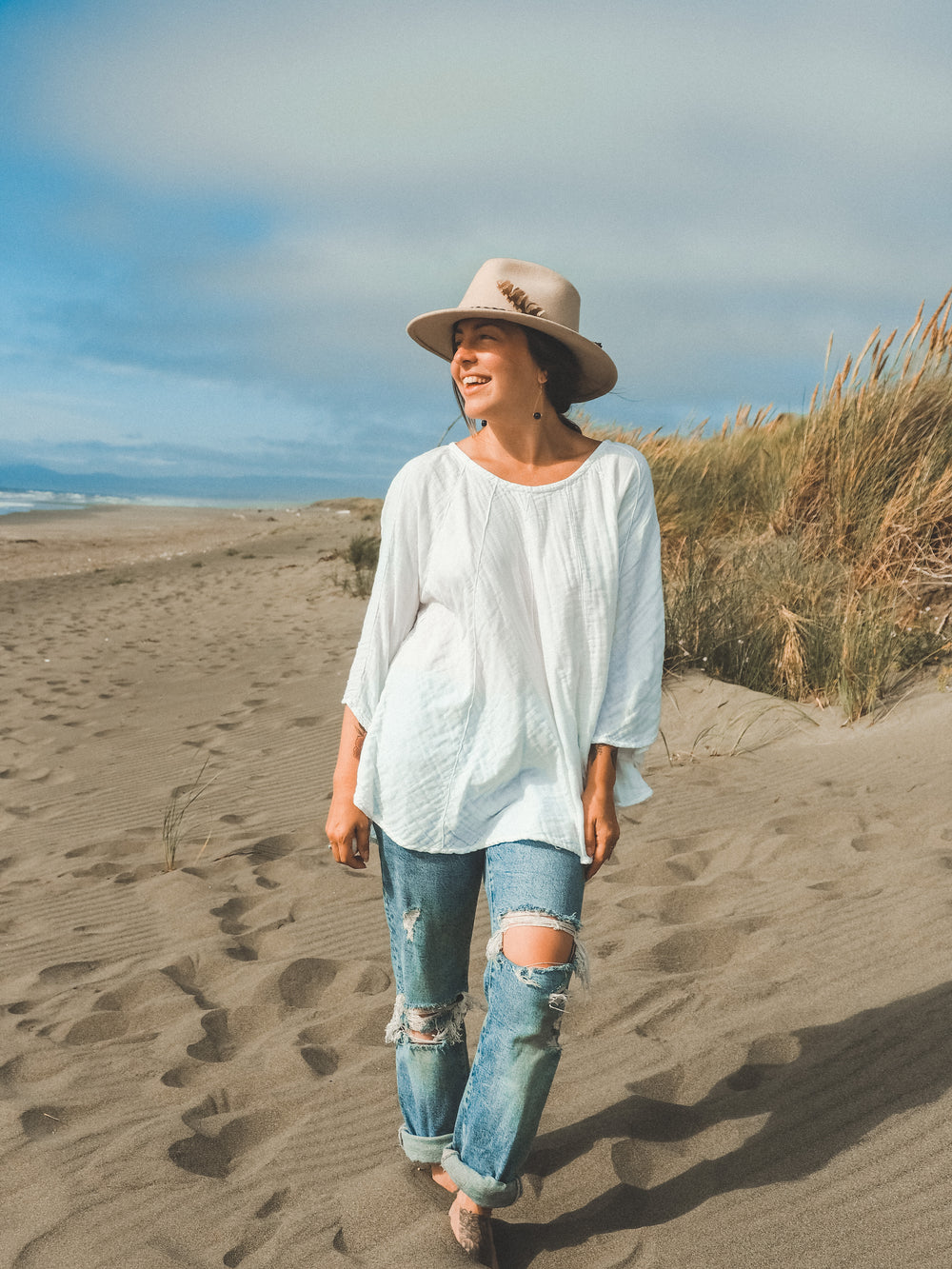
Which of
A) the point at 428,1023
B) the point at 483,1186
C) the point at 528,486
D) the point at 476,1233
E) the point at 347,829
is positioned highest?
the point at 528,486

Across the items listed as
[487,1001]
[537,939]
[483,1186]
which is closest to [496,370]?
[537,939]

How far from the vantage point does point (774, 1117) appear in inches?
95.7

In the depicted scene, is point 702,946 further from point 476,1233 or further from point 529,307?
point 529,307

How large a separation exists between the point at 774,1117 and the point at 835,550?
5680 mm

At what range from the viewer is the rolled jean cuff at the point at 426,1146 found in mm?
2113

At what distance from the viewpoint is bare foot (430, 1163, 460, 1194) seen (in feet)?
7.10

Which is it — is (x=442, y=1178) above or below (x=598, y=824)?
below

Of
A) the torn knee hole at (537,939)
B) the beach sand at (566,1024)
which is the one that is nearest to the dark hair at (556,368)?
the torn knee hole at (537,939)

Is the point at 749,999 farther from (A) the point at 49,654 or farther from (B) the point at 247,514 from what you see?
(B) the point at 247,514

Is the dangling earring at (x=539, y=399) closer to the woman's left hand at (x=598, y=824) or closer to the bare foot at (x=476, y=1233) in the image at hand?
the woman's left hand at (x=598, y=824)

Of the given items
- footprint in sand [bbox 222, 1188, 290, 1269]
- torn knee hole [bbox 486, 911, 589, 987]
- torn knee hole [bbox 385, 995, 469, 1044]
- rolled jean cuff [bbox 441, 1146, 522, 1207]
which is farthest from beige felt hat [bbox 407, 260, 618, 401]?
footprint in sand [bbox 222, 1188, 290, 1269]

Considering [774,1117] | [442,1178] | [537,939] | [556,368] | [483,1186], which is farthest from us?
[774,1117]

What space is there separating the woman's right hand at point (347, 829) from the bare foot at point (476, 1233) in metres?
0.67

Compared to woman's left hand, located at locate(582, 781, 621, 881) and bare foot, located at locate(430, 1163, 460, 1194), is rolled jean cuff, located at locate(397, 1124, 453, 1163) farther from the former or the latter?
woman's left hand, located at locate(582, 781, 621, 881)
